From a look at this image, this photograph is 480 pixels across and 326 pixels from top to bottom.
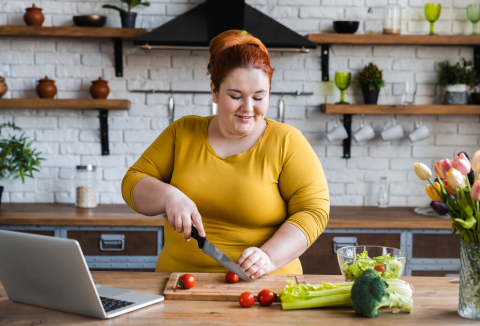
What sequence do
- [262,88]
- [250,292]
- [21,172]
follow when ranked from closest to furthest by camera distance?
[250,292]
[262,88]
[21,172]

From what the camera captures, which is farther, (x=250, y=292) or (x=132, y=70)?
(x=132, y=70)

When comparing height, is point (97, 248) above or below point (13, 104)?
below

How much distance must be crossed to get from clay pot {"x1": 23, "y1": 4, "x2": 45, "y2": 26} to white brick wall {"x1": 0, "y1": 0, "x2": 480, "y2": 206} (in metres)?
0.13

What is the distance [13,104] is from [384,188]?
2354mm

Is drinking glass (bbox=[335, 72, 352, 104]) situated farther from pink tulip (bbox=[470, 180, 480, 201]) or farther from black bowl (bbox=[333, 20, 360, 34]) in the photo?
pink tulip (bbox=[470, 180, 480, 201])

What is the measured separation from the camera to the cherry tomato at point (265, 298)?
116cm

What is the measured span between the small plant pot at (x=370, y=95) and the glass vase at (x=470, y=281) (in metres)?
2.07

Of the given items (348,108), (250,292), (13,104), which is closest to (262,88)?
(250,292)

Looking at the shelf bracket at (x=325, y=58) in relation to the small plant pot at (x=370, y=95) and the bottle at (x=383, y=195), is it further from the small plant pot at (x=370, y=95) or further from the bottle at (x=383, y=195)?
the bottle at (x=383, y=195)

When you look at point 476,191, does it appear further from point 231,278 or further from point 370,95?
point 370,95

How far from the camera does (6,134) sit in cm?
314

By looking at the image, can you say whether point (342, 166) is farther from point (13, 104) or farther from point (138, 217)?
point (13, 104)

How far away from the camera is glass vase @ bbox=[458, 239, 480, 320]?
1058mm

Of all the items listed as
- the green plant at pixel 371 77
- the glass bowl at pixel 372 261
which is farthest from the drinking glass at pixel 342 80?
the glass bowl at pixel 372 261
